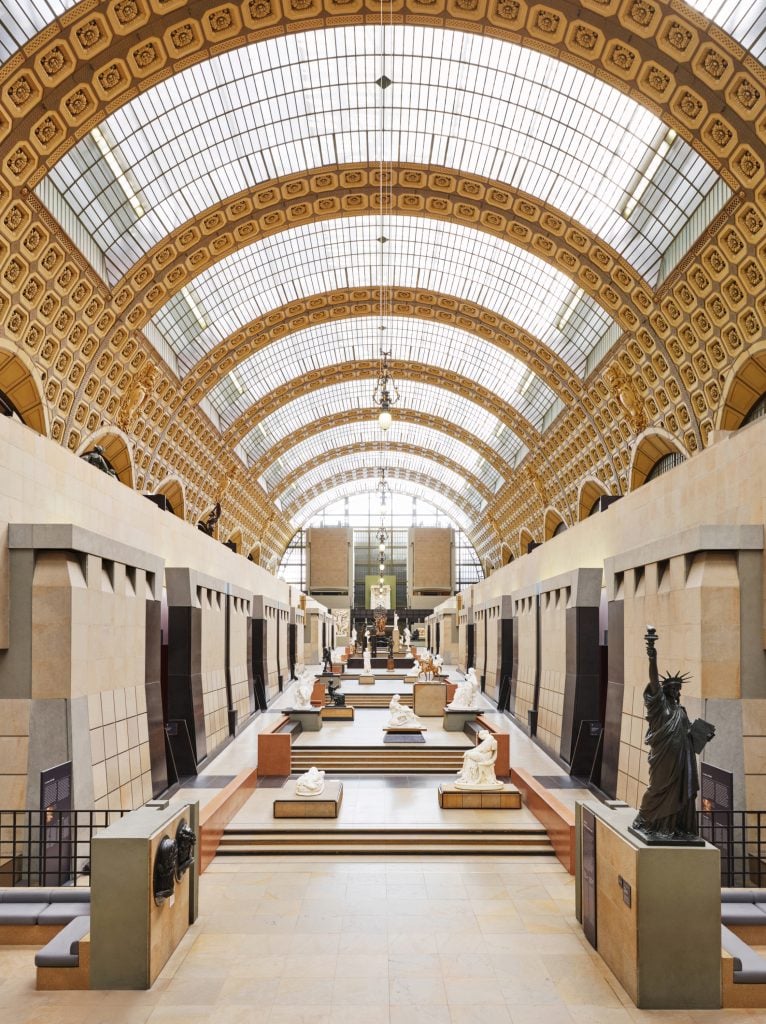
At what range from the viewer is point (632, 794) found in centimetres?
1307

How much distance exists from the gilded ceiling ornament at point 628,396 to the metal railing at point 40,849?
77.3 ft

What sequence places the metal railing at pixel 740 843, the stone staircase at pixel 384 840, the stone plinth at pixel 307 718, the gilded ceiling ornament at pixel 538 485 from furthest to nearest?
1. the gilded ceiling ornament at pixel 538 485
2. the stone plinth at pixel 307 718
3. the stone staircase at pixel 384 840
4. the metal railing at pixel 740 843

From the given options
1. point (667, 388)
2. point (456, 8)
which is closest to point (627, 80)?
point (456, 8)

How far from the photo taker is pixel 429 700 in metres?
25.3

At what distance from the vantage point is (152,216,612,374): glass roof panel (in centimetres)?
Answer: 3188

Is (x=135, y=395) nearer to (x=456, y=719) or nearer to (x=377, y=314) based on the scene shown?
(x=377, y=314)

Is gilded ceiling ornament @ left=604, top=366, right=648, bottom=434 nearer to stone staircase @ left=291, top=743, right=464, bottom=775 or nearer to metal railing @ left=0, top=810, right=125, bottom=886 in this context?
stone staircase @ left=291, top=743, right=464, bottom=775

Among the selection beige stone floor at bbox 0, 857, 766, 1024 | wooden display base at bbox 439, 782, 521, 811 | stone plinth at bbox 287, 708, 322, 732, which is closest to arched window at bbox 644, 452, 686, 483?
stone plinth at bbox 287, 708, 322, 732

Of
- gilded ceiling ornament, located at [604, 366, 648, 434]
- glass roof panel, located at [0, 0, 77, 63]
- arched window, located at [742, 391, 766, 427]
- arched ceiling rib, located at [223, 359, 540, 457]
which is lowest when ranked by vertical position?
arched window, located at [742, 391, 766, 427]

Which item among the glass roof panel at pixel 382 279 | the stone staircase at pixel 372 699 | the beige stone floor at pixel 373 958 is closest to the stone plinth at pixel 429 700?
the stone staircase at pixel 372 699

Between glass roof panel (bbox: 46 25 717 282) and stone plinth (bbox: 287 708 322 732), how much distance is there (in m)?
14.2

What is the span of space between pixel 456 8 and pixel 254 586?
18.3 meters

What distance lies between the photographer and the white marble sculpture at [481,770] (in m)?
13.9

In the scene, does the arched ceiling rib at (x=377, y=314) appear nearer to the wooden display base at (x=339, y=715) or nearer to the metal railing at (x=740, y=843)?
the wooden display base at (x=339, y=715)
